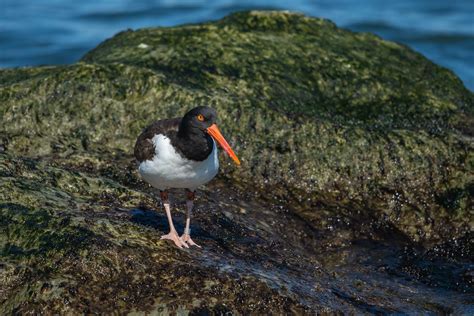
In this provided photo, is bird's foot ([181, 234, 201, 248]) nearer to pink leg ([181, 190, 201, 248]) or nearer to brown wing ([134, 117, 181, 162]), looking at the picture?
pink leg ([181, 190, 201, 248])

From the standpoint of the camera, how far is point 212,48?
9453 mm

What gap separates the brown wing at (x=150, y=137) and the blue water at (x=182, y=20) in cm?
1050

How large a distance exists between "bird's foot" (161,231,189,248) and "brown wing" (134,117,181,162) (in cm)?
61

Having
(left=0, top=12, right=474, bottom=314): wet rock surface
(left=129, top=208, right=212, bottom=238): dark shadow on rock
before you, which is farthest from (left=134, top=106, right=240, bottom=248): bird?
(left=0, top=12, right=474, bottom=314): wet rock surface

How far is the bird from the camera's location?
20.7ft

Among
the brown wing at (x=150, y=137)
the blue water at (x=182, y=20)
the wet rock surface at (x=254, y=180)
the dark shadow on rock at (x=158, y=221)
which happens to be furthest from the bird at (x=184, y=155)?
the blue water at (x=182, y=20)

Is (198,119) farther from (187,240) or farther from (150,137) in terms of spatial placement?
(187,240)

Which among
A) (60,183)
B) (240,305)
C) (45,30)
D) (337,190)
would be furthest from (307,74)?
(45,30)

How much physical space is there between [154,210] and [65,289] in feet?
5.39

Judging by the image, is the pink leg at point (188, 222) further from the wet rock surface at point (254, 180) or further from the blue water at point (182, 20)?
the blue water at point (182, 20)

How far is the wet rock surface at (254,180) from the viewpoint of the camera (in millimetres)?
5719

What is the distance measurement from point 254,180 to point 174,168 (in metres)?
1.70

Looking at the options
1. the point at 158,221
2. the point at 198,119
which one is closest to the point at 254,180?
the point at 158,221

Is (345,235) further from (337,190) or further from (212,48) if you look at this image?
(212,48)
